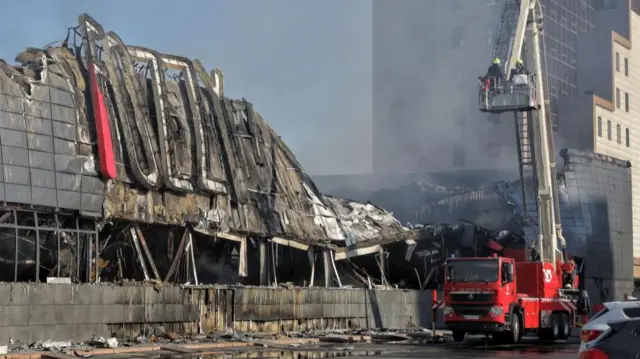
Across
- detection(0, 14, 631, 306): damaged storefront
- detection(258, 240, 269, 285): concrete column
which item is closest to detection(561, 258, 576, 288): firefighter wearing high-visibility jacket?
detection(0, 14, 631, 306): damaged storefront

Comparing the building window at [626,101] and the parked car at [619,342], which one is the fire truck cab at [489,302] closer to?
the parked car at [619,342]

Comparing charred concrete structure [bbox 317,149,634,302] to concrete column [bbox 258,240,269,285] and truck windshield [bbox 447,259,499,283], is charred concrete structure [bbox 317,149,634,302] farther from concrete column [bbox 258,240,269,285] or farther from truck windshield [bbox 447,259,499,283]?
truck windshield [bbox 447,259,499,283]

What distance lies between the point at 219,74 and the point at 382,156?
56282 millimetres

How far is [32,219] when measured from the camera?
2536 centimetres

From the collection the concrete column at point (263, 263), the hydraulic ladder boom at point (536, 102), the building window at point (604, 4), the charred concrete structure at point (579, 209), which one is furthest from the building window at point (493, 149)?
the concrete column at point (263, 263)

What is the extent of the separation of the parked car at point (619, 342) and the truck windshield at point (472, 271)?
20025mm

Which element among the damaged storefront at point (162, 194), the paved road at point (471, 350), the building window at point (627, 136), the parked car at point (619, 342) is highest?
Result: the building window at point (627, 136)

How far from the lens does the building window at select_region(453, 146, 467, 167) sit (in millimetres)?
81625

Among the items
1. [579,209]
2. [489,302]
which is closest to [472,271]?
[489,302]

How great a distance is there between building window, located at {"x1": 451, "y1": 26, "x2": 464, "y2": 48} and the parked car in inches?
3085

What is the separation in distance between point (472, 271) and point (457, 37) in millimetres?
59206

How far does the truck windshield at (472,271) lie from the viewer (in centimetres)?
2939

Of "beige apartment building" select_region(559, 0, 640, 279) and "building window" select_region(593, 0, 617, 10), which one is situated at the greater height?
"building window" select_region(593, 0, 617, 10)

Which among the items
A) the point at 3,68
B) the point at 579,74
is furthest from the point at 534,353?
the point at 579,74
